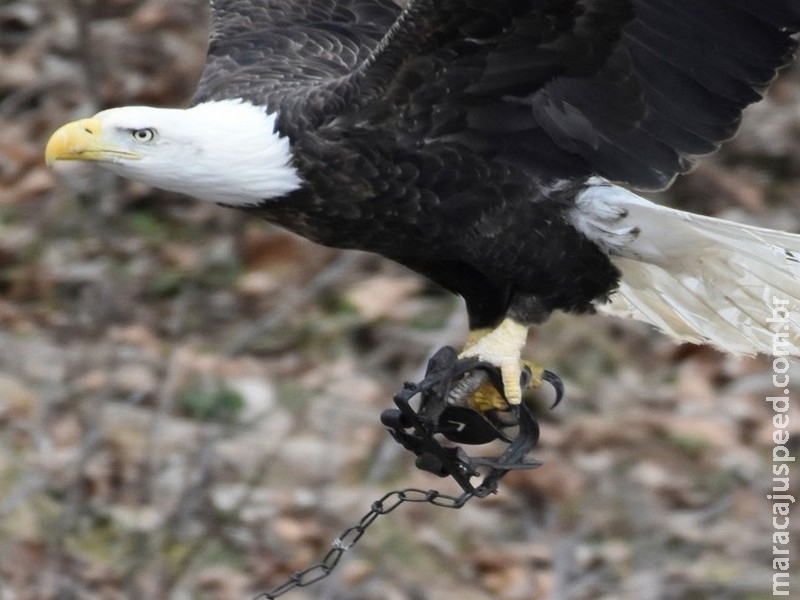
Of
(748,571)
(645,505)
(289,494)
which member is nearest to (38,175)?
(289,494)

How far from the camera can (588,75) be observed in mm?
4090

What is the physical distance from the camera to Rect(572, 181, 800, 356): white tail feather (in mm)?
4262

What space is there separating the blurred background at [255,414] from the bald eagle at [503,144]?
1.45 m

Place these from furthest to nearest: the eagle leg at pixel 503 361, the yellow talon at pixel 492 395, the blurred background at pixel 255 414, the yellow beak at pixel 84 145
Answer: the blurred background at pixel 255 414 < the yellow talon at pixel 492 395 < the eagle leg at pixel 503 361 < the yellow beak at pixel 84 145

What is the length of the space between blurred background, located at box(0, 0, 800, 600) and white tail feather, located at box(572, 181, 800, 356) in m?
1.30

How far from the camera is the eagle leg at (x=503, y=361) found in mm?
4211

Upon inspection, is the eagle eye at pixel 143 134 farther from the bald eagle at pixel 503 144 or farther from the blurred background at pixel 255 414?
the blurred background at pixel 255 414

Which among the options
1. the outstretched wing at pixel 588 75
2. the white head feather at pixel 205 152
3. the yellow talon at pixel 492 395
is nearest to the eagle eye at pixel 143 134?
the white head feather at pixel 205 152

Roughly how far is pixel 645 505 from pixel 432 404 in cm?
243

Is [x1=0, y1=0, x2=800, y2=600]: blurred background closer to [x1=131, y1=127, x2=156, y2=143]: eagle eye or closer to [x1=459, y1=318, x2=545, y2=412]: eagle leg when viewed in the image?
[x1=459, y1=318, x2=545, y2=412]: eagle leg

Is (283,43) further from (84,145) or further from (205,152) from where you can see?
(84,145)

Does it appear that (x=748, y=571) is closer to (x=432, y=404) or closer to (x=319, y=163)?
(x=432, y=404)

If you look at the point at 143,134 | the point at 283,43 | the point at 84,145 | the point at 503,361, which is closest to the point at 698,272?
the point at 503,361

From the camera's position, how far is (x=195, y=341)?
6441mm
